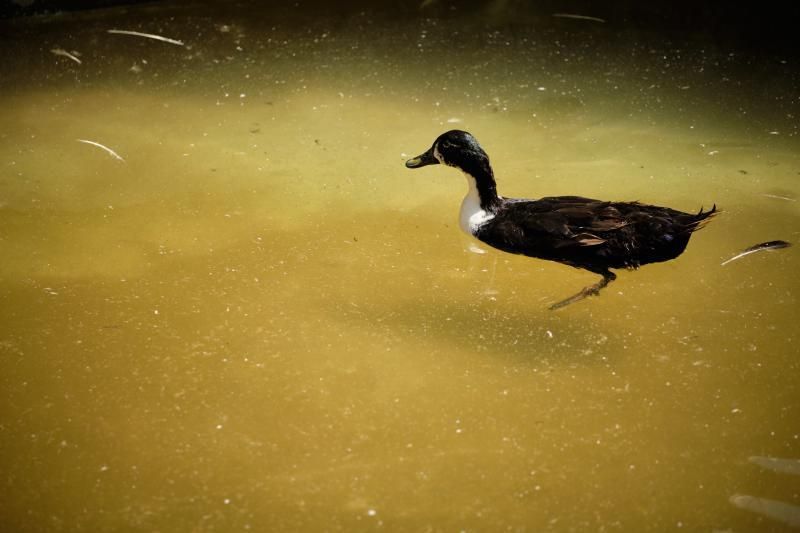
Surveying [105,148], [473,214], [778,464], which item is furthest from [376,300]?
[105,148]

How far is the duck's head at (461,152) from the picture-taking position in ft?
13.3

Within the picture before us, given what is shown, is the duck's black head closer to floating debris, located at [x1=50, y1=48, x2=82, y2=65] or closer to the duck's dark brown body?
the duck's dark brown body

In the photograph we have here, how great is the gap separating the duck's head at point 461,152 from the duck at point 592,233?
24cm

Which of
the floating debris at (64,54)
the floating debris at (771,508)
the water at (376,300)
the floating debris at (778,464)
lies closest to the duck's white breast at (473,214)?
the water at (376,300)

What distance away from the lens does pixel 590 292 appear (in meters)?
3.86

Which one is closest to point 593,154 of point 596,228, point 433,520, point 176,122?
point 596,228

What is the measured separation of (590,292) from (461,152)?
2.84 feet

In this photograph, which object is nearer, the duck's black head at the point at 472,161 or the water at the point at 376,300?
the water at the point at 376,300

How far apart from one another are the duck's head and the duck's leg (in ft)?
2.23

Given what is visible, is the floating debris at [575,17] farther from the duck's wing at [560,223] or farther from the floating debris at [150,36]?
the duck's wing at [560,223]

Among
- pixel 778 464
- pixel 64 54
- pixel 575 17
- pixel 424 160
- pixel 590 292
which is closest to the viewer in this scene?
pixel 778 464

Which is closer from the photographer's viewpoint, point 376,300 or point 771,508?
point 771,508

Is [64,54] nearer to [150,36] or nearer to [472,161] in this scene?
[150,36]

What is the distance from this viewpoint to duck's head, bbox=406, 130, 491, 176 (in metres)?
4.07
